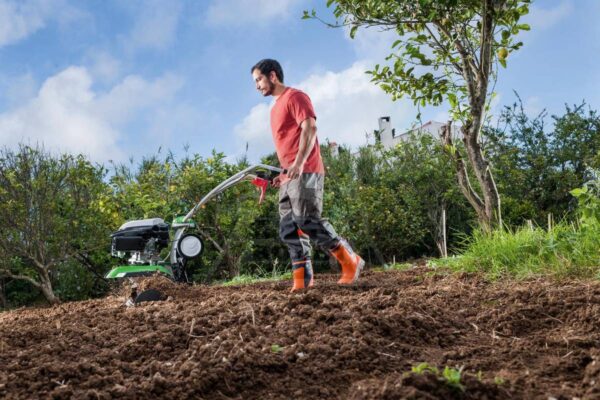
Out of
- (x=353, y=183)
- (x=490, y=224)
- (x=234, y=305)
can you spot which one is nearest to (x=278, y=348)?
(x=234, y=305)

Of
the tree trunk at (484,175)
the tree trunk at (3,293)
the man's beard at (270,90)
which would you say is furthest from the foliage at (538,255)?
the tree trunk at (3,293)

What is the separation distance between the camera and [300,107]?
487cm

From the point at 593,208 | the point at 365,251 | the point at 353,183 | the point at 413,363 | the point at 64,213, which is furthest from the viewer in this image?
the point at 365,251

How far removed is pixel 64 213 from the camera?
889 centimetres

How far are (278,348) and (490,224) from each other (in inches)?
177

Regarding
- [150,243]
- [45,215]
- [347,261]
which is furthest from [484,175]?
[45,215]

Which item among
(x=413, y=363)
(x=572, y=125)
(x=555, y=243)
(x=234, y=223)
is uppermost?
(x=572, y=125)

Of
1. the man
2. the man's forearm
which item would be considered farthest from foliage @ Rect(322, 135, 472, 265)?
the man's forearm

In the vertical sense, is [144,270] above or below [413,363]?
above

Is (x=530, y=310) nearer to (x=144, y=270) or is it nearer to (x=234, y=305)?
(x=234, y=305)

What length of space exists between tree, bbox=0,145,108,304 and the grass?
5.31 meters

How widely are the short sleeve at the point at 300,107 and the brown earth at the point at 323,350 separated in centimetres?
140

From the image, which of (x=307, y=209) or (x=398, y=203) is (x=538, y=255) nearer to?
(x=307, y=209)

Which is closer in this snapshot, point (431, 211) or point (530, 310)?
point (530, 310)
